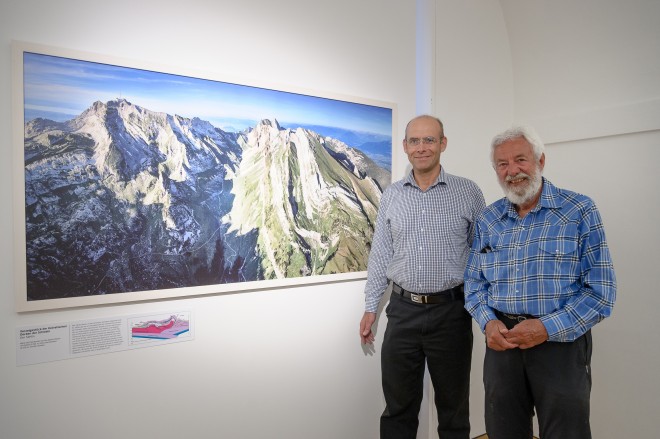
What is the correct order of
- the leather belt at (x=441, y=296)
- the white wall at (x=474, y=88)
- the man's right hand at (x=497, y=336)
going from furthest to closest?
the white wall at (x=474, y=88)
the leather belt at (x=441, y=296)
the man's right hand at (x=497, y=336)

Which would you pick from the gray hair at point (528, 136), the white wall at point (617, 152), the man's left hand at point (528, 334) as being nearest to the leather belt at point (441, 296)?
Answer: the man's left hand at point (528, 334)

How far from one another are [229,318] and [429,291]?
1.01 m

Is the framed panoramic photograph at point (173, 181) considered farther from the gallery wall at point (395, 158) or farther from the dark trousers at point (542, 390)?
the dark trousers at point (542, 390)

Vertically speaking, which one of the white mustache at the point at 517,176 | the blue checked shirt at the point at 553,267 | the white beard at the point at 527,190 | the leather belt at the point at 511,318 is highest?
the white mustache at the point at 517,176

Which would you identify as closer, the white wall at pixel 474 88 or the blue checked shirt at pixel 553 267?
the blue checked shirt at pixel 553 267

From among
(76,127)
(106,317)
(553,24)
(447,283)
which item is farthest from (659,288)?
(76,127)

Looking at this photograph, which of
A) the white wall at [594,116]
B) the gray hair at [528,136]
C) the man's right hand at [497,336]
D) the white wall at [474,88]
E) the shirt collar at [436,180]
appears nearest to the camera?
the man's right hand at [497,336]

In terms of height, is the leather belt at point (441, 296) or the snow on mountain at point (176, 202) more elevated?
the snow on mountain at point (176, 202)

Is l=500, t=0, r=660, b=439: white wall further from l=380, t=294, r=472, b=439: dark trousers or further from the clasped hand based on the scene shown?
the clasped hand

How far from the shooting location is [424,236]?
207 cm

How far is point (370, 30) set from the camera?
2379 mm

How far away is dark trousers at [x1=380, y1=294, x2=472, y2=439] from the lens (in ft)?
6.62

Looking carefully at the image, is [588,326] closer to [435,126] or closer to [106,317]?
[435,126]

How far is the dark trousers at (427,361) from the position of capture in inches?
79.4
